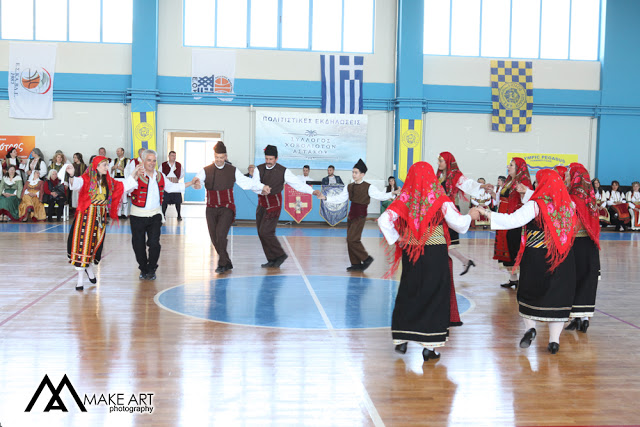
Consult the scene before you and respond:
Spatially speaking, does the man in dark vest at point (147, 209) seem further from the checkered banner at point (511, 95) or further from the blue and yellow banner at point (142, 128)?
the checkered banner at point (511, 95)

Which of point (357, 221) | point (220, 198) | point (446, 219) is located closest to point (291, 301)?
point (220, 198)

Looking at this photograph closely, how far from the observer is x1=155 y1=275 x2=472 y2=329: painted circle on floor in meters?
5.53

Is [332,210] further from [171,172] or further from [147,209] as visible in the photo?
[147,209]

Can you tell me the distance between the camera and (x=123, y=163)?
15.0m

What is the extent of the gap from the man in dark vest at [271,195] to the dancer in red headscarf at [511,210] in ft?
8.03

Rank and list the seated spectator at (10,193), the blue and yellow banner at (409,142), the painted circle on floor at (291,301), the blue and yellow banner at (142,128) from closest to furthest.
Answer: the painted circle on floor at (291,301), the seated spectator at (10,193), the blue and yellow banner at (142,128), the blue and yellow banner at (409,142)

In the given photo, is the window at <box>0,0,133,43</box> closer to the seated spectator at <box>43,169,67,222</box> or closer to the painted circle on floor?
the seated spectator at <box>43,169,67,222</box>

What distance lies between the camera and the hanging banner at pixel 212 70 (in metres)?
16.0

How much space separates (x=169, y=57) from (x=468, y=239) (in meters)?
8.96

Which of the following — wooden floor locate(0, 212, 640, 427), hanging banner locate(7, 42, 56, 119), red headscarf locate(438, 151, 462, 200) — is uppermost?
hanging banner locate(7, 42, 56, 119)

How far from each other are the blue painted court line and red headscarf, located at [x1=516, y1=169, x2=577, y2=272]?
8.52 meters

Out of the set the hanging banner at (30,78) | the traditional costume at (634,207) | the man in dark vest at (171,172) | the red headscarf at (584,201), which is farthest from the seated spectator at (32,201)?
the traditional costume at (634,207)

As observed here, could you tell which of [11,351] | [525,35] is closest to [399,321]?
[11,351]

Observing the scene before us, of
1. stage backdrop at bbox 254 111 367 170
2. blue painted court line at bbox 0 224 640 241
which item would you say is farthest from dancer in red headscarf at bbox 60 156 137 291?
stage backdrop at bbox 254 111 367 170
